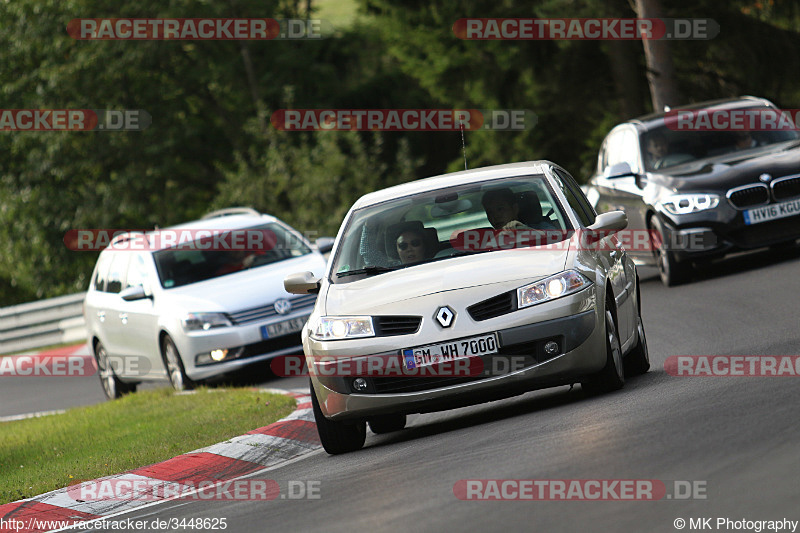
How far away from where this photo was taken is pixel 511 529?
600 cm

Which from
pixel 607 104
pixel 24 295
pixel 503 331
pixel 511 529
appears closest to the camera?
pixel 511 529

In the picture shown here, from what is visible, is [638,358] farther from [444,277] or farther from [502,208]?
[444,277]

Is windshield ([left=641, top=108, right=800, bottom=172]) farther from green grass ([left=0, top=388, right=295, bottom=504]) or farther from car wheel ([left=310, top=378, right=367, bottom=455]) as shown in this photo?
car wheel ([left=310, top=378, right=367, bottom=455])

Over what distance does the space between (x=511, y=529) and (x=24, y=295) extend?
54.8 meters

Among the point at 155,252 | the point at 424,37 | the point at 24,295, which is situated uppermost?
the point at 424,37

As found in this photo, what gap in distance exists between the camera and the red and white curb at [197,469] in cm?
870

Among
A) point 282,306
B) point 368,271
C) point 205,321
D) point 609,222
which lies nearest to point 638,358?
point 609,222

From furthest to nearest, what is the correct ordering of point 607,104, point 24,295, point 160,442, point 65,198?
point 24,295
point 65,198
point 607,104
point 160,442

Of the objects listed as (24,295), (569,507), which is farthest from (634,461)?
(24,295)

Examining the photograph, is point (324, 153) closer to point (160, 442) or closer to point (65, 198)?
point (65, 198)

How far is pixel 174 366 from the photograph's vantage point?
51.7 ft

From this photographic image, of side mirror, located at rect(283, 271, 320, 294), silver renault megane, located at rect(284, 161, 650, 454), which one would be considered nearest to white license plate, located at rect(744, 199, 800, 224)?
silver renault megane, located at rect(284, 161, 650, 454)

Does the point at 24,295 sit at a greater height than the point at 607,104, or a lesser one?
lesser

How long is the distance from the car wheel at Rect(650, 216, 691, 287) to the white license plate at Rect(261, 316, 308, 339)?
155 inches
